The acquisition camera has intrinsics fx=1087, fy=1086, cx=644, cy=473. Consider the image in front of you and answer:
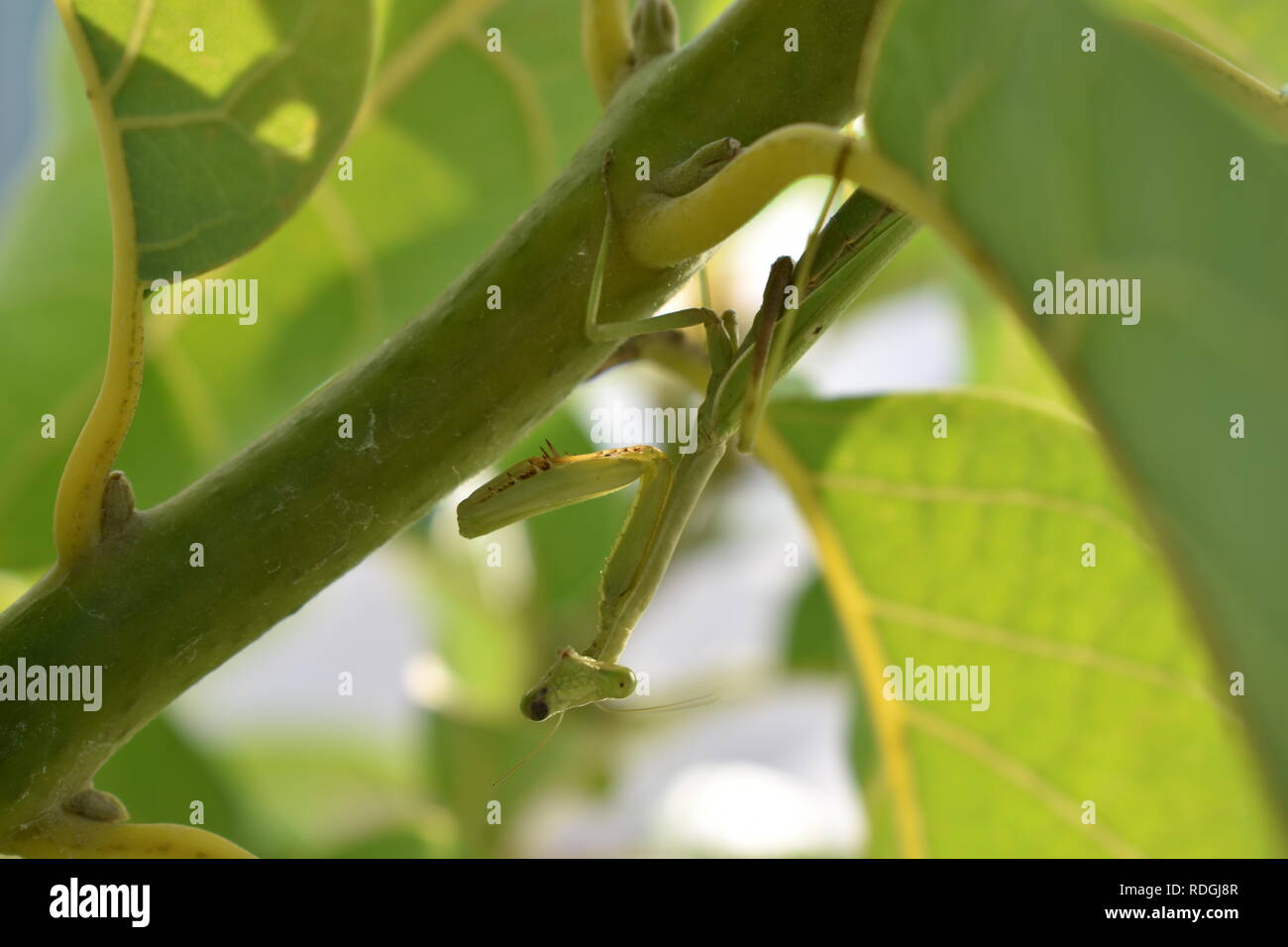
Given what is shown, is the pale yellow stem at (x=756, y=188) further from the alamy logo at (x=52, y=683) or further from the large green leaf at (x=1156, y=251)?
the alamy logo at (x=52, y=683)

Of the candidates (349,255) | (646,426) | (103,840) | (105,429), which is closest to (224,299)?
(349,255)

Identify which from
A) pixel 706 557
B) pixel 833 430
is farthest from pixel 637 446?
pixel 706 557

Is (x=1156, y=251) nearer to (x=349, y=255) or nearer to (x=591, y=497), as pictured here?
(x=591, y=497)
